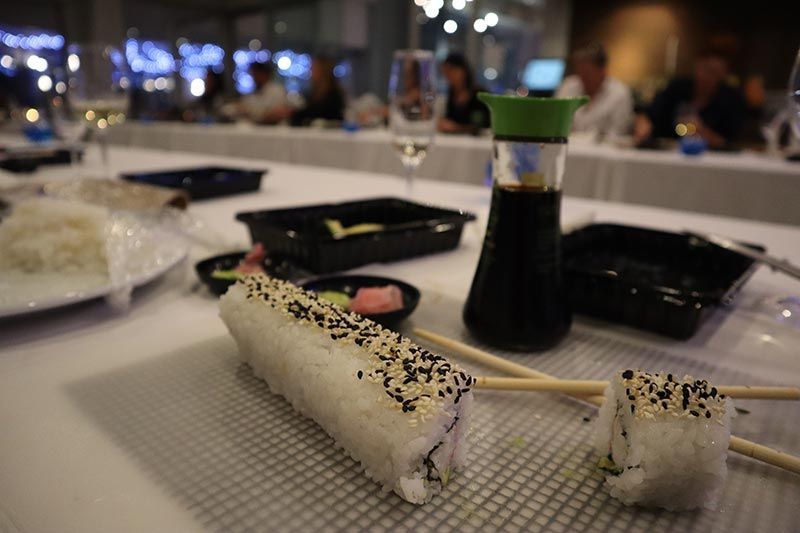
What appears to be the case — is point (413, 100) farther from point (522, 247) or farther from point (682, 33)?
point (682, 33)

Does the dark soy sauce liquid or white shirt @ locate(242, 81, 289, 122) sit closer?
the dark soy sauce liquid

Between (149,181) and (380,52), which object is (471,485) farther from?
(380,52)

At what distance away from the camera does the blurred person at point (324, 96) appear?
6199 millimetres

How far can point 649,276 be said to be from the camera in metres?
1.01

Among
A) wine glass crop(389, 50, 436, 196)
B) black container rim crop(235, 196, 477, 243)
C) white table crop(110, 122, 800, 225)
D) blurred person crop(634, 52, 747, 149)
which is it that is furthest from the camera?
blurred person crop(634, 52, 747, 149)

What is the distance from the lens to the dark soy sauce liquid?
28.7 inches

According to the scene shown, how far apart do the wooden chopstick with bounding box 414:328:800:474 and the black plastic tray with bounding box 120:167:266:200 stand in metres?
1.11

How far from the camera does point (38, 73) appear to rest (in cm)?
227

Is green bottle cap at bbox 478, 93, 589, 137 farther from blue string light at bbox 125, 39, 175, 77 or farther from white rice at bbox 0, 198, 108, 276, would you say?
blue string light at bbox 125, 39, 175, 77

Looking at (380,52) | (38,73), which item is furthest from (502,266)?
(380,52)

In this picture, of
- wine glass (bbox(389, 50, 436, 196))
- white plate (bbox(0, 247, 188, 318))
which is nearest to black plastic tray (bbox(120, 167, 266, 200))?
wine glass (bbox(389, 50, 436, 196))

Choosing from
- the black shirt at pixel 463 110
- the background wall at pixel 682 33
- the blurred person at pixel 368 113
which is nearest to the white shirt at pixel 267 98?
the blurred person at pixel 368 113

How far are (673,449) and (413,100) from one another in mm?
1189

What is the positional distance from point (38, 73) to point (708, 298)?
253cm
